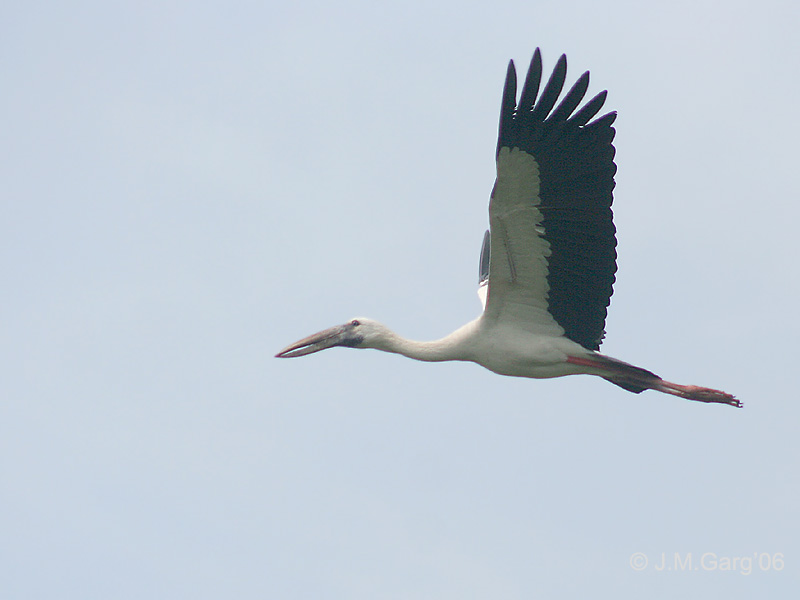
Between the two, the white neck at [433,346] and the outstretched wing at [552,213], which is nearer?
the outstretched wing at [552,213]

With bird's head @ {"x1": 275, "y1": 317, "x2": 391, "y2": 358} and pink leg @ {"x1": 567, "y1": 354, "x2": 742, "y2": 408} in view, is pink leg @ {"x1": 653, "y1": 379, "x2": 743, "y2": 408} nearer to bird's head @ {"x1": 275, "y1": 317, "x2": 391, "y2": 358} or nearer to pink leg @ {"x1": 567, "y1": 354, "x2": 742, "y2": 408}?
pink leg @ {"x1": 567, "y1": 354, "x2": 742, "y2": 408}

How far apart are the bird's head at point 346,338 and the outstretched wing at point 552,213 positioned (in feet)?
5.68

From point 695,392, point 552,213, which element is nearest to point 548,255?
point 552,213

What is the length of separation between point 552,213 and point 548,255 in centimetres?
57

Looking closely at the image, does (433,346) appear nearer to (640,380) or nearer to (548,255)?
(548,255)

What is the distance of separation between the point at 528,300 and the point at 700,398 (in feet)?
Result: 8.17

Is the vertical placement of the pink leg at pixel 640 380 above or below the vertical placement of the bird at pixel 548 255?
below

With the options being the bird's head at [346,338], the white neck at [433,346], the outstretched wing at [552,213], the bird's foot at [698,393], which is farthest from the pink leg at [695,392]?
the bird's head at [346,338]

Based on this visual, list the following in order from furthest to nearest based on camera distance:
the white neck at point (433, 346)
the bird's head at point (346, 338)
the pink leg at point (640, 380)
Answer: the bird's head at point (346, 338), the white neck at point (433, 346), the pink leg at point (640, 380)

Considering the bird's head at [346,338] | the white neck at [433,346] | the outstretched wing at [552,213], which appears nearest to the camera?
the outstretched wing at [552,213]

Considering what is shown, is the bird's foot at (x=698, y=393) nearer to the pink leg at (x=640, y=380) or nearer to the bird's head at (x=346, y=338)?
the pink leg at (x=640, y=380)

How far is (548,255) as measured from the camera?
13750mm

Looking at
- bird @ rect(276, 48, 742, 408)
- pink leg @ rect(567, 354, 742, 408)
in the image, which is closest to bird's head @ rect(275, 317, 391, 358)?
bird @ rect(276, 48, 742, 408)

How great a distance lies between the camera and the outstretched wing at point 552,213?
12891mm
